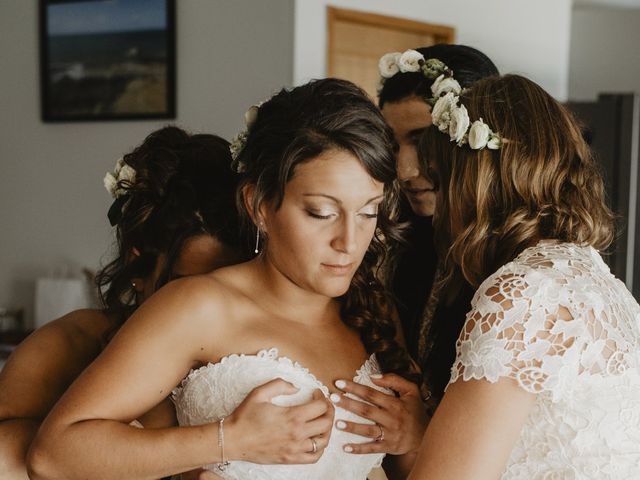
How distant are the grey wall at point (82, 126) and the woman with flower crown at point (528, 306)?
2408 mm

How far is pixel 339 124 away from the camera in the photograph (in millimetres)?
1688

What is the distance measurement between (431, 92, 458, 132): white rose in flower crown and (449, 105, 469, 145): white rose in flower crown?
0.11 ft

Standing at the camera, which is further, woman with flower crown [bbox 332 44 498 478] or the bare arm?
woman with flower crown [bbox 332 44 498 478]

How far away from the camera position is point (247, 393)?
170cm

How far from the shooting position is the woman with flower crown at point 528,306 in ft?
4.77

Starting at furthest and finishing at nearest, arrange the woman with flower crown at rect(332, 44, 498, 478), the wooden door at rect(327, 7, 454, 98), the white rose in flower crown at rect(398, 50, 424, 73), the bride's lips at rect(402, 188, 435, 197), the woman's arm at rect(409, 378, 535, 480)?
the wooden door at rect(327, 7, 454, 98), the white rose in flower crown at rect(398, 50, 424, 73), the bride's lips at rect(402, 188, 435, 197), the woman with flower crown at rect(332, 44, 498, 478), the woman's arm at rect(409, 378, 535, 480)

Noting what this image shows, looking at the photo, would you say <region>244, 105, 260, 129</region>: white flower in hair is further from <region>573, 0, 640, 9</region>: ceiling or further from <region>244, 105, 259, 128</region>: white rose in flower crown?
<region>573, 0, 640, 9</region>: ceiling

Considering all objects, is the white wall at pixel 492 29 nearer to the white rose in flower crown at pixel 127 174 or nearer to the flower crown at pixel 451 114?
the flower crown at pixel 451 114

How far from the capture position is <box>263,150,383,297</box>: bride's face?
5.40 feet

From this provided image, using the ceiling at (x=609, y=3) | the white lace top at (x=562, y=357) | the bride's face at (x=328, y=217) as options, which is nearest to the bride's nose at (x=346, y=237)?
the bride's face at (x=328, y=217)

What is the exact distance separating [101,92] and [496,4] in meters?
2.34

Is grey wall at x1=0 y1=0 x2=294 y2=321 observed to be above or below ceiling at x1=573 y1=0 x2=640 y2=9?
below

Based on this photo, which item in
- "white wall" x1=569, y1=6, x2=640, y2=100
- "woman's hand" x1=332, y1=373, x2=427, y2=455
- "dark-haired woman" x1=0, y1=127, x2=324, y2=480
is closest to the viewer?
"woman's hand" x1=332, y1=373, x2=427, y2=455

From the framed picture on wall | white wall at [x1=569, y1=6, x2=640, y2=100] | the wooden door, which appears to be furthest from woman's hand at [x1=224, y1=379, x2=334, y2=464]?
white wall at [x1=569, y1=6, x2=640, y2=100]
